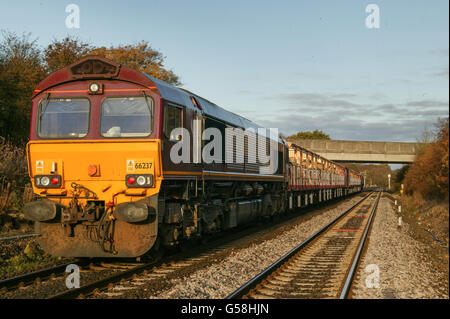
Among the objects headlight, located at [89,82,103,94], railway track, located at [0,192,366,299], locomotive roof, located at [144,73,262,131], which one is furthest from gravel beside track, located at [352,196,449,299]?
headlight, located at [89,82,103,94]

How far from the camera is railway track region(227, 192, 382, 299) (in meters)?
7.82

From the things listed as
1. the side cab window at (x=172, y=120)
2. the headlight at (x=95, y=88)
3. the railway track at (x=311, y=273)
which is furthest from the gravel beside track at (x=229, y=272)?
the headlight at (x=95, y=88)

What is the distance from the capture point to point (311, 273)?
9555 mm

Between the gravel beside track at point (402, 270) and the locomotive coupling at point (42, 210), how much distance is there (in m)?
5.48

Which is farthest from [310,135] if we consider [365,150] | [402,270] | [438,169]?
[402,270]

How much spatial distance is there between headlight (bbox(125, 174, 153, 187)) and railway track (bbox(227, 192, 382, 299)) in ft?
8.43

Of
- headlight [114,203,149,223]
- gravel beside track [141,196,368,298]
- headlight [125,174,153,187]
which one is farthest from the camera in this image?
headlight [125,174,153,187]

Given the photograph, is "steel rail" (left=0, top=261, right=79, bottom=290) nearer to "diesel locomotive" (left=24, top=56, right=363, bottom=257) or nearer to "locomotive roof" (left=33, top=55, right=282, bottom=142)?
"diesel locomotive" (left=24, top=56, right=363, bottom=257)

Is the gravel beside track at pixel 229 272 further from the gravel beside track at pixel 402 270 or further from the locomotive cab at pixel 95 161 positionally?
the gravel beside track at pixel 402 270

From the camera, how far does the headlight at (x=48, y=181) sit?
923cm

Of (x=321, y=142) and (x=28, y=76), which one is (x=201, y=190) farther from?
(x=321, y=142)

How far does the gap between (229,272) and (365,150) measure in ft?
170
